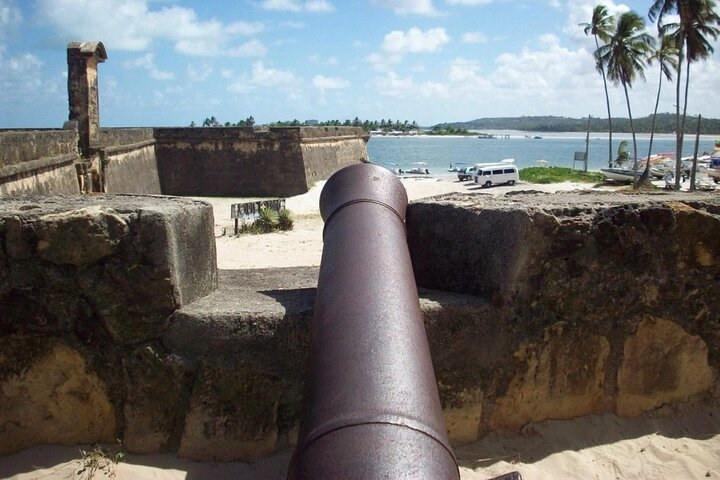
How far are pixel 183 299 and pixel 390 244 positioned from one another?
96 cm

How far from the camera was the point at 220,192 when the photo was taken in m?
22.7

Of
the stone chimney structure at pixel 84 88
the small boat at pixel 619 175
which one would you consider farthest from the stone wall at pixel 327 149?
the small boat at pixel 619 175

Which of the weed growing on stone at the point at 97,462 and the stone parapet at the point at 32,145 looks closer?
the weed growing on stone at the point at 97,462

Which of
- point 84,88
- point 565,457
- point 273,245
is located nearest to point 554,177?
point 273,245

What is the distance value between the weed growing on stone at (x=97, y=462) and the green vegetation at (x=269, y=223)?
1205 cm

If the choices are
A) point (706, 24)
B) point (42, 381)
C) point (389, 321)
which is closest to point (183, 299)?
point (42, 381)

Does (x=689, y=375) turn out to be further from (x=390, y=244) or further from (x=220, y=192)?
(x=220, y=192)

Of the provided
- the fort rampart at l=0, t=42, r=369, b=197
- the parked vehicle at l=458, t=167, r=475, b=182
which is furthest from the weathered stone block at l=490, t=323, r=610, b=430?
the parked vehicle at l=458, t=167, r=475, b=182

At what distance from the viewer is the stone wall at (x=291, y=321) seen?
8.46 feet

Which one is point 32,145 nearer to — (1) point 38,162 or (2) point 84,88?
(1) point 38,162

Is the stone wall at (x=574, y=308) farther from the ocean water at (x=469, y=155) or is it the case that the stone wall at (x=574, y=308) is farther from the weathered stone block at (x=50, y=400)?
the ocean water at (x=469, y=155)

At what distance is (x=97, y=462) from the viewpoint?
251 cm

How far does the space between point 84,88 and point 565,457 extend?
13.8 meters

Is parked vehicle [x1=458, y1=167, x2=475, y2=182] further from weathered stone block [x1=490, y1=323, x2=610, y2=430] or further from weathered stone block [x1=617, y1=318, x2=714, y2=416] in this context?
weathered stone block [x1=490, y1=323, x2=610, y2=430]
